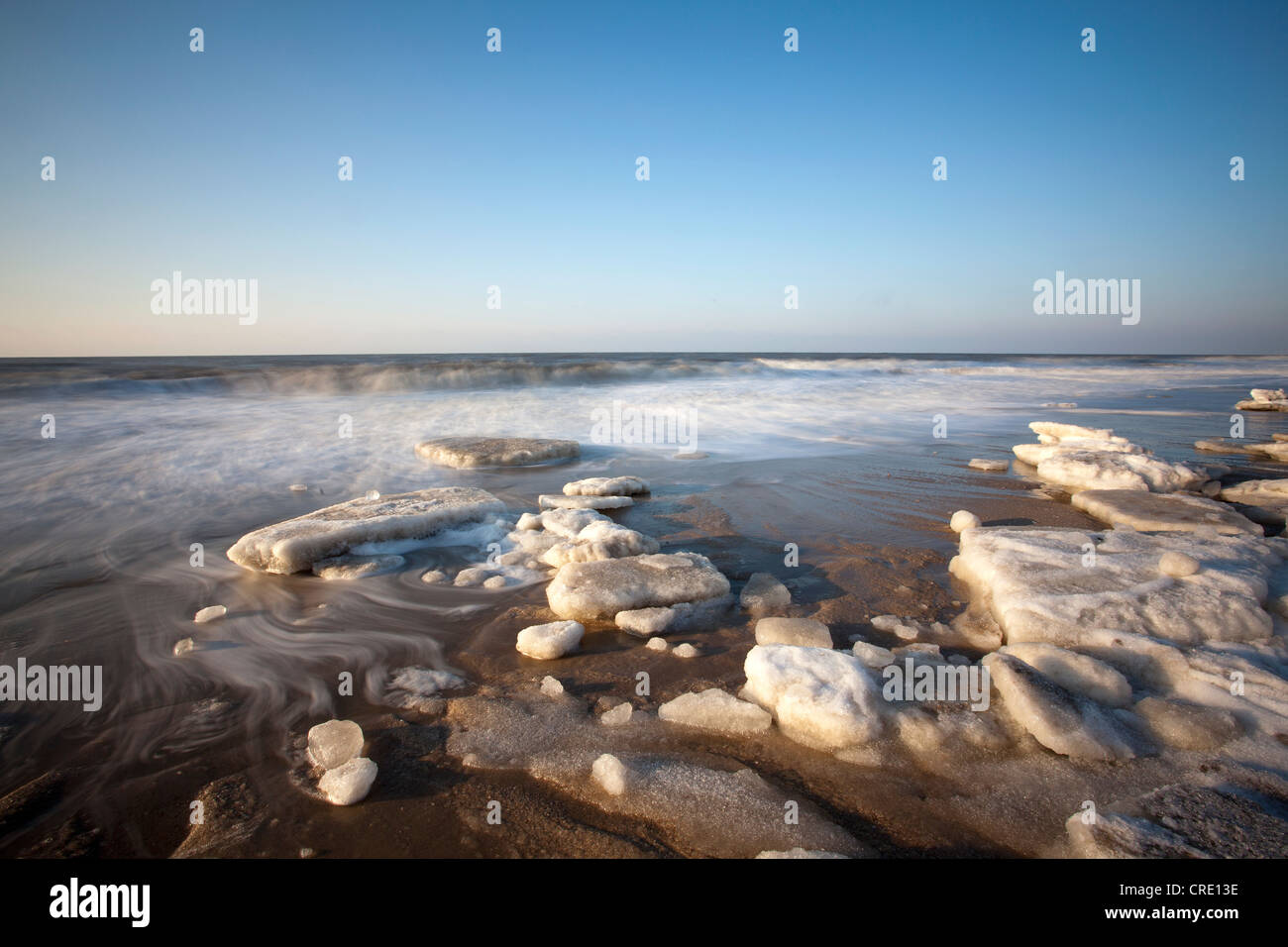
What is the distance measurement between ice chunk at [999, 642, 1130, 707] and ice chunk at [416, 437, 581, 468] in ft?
17.7

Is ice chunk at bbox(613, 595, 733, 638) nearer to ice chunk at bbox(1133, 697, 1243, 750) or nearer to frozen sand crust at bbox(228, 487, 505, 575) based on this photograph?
ice chunk at bbox(1133, 697, 1243, 750)

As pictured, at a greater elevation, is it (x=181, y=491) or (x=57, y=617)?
(x=181, y=491)

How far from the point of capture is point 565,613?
298 centimetres

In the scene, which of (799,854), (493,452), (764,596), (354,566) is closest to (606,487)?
(493,452)

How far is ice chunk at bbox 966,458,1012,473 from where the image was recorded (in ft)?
21.1

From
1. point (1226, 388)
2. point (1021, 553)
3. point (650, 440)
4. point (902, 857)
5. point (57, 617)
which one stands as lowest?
point (902, 857)

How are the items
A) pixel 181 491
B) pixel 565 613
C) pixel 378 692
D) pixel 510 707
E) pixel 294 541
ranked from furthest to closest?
pixel 181 491 < pixel 294 541 < pixel 565 613 < pixel 378 692 < pixel 510 707

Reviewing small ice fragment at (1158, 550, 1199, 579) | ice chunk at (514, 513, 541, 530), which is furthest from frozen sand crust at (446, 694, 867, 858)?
small ice fragment at (1158, 550, 1199, 579)

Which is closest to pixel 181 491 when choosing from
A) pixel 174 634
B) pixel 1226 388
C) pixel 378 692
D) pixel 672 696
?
pixel 174 634

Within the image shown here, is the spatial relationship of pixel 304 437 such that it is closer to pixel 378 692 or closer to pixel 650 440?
pixel 650 440

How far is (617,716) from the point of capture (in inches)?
85.3

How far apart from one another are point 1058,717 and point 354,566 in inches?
141

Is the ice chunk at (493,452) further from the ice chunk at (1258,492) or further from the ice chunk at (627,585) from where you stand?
the ice chunk at (1258,492)

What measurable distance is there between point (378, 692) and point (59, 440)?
9.42 metres
